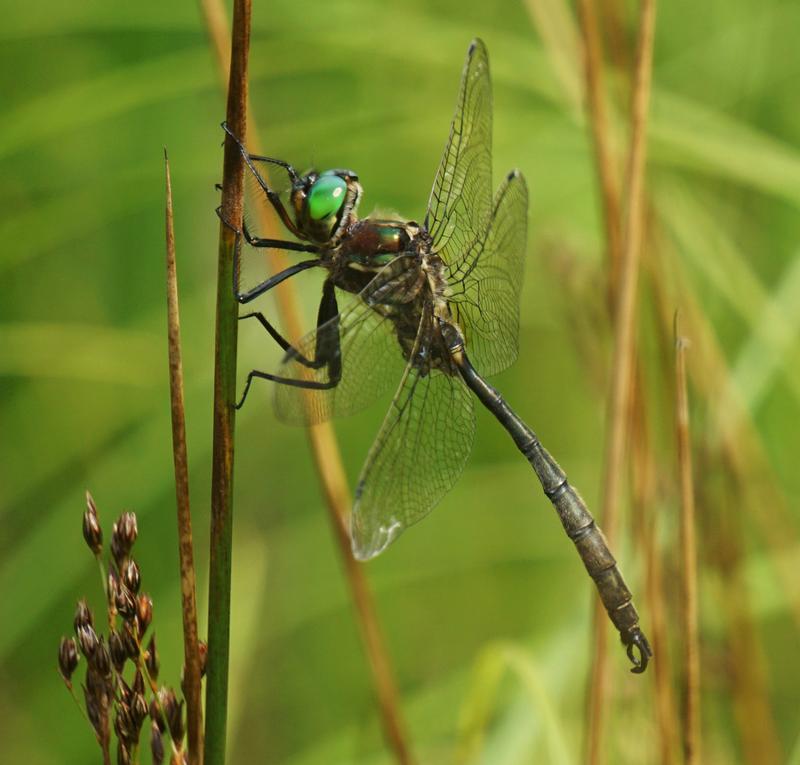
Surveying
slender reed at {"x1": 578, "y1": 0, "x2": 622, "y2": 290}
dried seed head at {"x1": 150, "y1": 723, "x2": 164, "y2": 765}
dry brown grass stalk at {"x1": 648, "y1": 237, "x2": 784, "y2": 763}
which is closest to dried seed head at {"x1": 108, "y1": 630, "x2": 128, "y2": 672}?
dried seed head at {"x1": 150, "y1": 723, "x2": 164, "y2": 765}

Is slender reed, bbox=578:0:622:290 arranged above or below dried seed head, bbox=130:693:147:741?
above

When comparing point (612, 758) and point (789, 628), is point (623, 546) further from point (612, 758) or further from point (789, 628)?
point (789, 628)

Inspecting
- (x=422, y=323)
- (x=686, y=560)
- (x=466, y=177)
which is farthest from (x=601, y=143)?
(x=686, y=560)

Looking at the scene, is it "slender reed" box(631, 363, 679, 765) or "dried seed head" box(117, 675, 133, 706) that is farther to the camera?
"slender reed" box(631, 363, 679, 765)

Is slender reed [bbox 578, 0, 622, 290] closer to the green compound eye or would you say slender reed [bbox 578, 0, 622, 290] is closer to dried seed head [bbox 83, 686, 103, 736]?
the green compound eye

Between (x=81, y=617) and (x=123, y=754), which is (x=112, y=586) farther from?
(x=123, y=754)

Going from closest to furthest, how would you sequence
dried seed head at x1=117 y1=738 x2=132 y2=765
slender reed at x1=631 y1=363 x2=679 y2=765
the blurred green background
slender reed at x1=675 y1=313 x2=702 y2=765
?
1. dried seed head at x1=117 y1=738 x2=132 y2=765
2. slender reed at x1=675 y1=313 x2=702 y2=765
3. slender reed at x1=631 y1=363 x2=679 y2=765
4. the blurred green background

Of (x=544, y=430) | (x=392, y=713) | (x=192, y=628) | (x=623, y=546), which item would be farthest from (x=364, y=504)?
(x=544, y=430)
